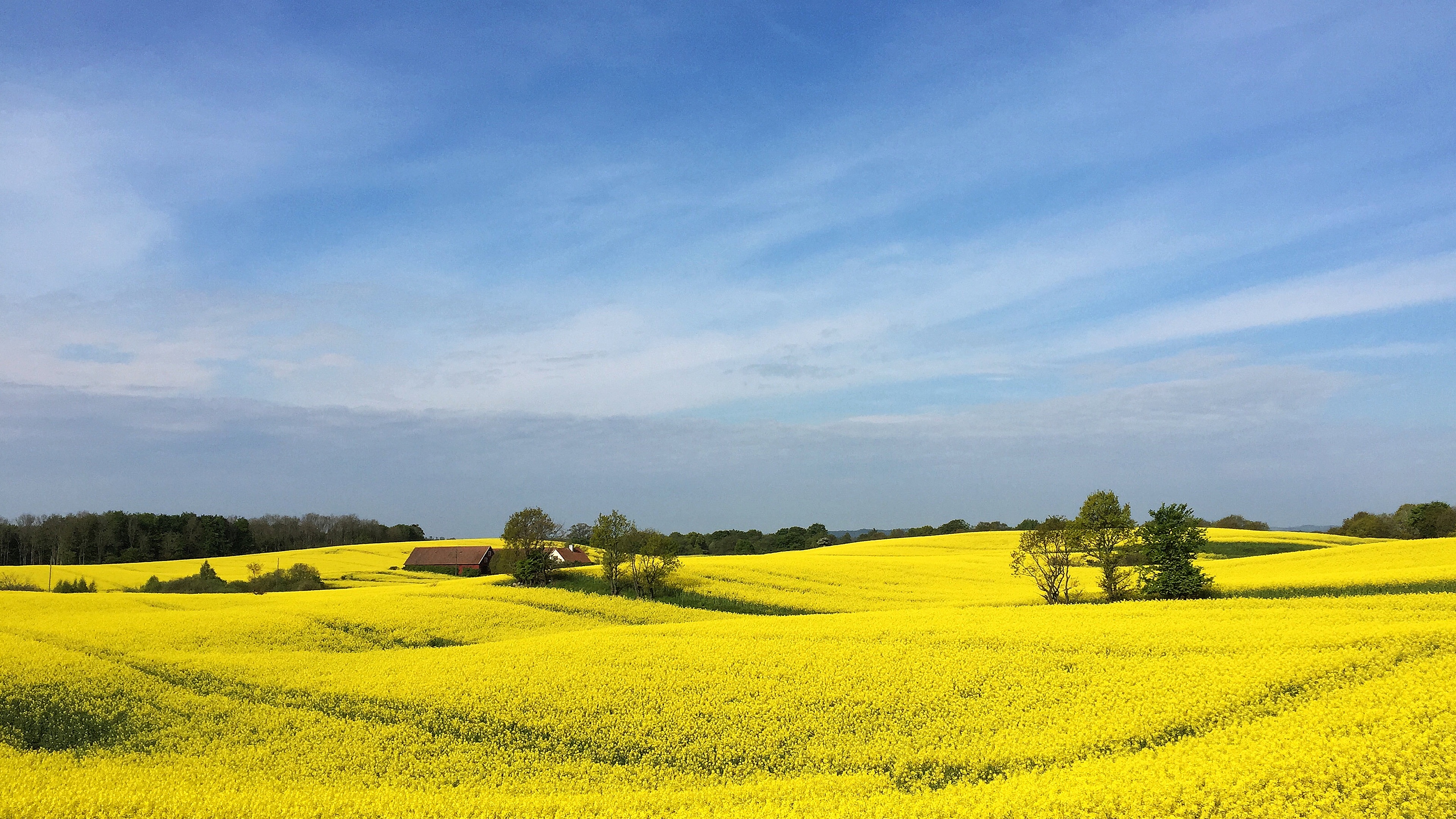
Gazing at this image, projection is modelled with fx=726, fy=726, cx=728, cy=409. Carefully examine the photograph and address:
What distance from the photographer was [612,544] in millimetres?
44656

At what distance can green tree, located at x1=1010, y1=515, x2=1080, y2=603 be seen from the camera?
3766 cm

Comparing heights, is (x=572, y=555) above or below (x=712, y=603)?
above

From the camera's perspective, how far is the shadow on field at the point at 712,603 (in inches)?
1531

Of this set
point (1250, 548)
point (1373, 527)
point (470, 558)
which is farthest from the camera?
point (1373, 527)

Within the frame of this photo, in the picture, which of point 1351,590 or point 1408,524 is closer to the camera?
point 1351,590

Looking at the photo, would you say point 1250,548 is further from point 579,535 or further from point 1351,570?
point 579,535

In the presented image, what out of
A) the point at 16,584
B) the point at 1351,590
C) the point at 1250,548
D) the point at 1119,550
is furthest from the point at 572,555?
the point at 1250,548

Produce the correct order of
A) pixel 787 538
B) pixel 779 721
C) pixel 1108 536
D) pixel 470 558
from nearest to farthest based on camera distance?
pixel 779 721
pixel 1108 536
pixel 470 558
pixel 787 538

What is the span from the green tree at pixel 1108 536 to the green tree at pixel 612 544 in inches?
999

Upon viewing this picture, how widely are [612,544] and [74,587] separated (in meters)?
36.1

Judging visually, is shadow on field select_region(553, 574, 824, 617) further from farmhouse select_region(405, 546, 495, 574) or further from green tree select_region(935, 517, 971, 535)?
green tree select_region(935, 517, 971, 535)

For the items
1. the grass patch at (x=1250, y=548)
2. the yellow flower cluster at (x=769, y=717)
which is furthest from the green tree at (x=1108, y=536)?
Result: the grass patch at (x=1250, y=548)

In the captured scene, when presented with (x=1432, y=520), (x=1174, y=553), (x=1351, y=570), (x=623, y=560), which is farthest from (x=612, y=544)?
(x=1432, y=520)

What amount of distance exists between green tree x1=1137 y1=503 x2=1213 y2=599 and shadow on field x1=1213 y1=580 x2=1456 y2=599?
49.0 inches
